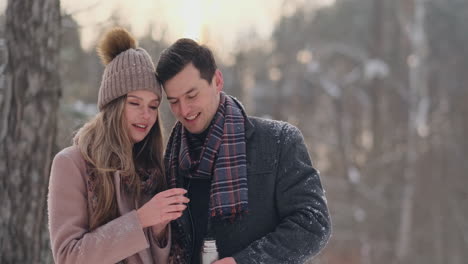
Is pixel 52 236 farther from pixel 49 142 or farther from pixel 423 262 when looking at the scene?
pixel 423 262

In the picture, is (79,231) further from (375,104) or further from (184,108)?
(375,104)

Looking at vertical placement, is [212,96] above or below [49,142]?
above

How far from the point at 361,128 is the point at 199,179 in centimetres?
1688

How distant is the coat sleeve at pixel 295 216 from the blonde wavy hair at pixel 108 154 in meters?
0.56

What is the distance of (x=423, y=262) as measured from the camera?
55.9ft

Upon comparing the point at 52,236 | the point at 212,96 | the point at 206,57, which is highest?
the point at 206,57

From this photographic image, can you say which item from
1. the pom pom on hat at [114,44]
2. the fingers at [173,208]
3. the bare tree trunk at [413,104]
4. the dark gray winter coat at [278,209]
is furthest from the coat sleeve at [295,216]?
the bare tree trunk at [413,104]

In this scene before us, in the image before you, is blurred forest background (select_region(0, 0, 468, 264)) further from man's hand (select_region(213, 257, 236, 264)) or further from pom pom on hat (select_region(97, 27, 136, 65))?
man's hand (select_region(213, 257, 236, 264))

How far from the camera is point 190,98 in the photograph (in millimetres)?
2750

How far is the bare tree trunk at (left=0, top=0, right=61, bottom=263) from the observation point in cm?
370

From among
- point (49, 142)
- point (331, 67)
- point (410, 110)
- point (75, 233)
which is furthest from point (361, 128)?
point (75, 233)

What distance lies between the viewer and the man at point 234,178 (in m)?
2.58

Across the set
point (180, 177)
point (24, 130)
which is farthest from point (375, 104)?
point (180, 177)

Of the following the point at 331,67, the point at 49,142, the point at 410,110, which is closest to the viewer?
the point at 49,142
